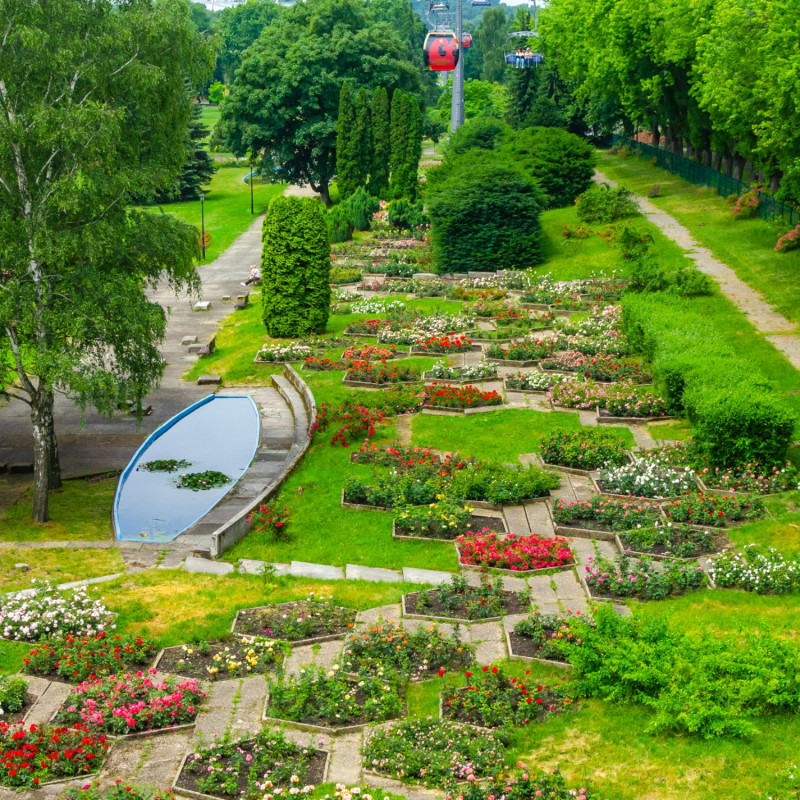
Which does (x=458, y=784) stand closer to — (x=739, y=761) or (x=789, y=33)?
(x=739, y=761)

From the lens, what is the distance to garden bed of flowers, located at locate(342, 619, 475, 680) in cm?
1212

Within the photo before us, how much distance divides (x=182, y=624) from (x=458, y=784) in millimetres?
5121

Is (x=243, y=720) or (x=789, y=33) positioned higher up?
(x=789, y=33)

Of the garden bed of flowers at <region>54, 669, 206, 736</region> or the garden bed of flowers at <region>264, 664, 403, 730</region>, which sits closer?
the garden bed of flowers at <region>54, 669, 206, 736</region>

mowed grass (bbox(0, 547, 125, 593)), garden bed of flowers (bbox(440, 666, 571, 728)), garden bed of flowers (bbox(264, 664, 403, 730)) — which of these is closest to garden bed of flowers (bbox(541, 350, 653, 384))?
mowed grass (bbox(0, 547, 125, 593))

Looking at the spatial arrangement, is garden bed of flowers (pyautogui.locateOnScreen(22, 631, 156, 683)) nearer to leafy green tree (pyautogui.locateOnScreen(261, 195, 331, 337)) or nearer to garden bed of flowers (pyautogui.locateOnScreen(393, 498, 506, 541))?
garden bed of flowers (pyautogui.locateOnScreen(393, 498, 506, 541))

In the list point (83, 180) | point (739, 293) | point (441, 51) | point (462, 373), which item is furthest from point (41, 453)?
point (441, 51)

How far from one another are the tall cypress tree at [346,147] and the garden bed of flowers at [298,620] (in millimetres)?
40719

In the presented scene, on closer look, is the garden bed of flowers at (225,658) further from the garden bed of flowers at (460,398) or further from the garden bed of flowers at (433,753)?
the garden bed of flowers at (460,398)

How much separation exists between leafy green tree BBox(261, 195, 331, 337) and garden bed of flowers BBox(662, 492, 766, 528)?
1579 centimetres

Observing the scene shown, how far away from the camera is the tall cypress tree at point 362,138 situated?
52375 mm

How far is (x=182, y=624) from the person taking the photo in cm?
1351

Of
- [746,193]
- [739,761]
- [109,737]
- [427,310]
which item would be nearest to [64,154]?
[109,737]

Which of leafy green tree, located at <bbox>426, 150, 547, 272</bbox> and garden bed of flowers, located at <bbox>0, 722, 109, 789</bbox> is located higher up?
leafy green tree, located at <bbox>426, 150, 547, 272</bbox>
